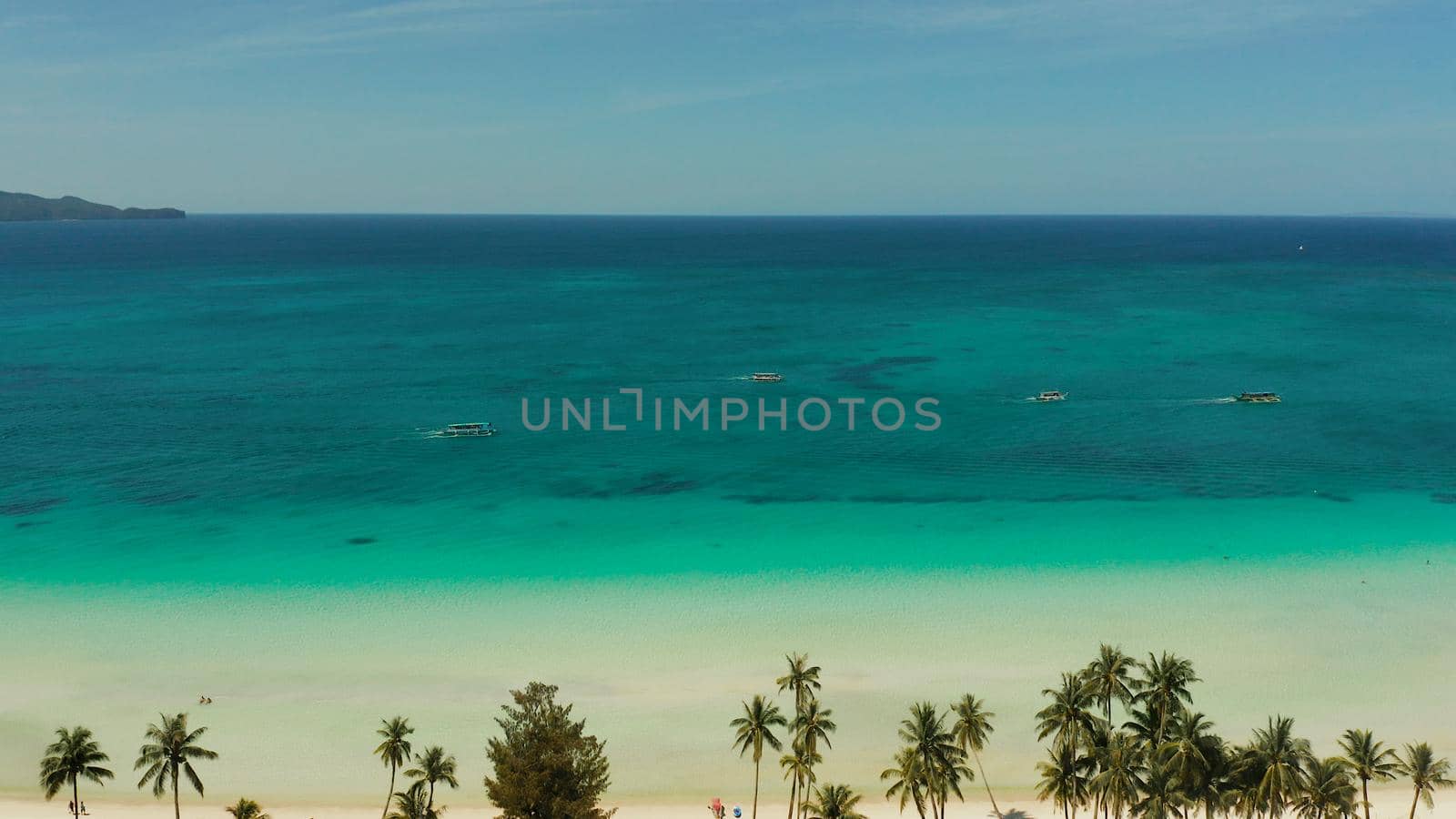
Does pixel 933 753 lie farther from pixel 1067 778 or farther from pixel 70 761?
pixel 70 761

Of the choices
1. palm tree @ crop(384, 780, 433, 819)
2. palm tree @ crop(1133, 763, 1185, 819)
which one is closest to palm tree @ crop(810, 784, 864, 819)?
palm tree @ crop(1133, 763, 1185, 819)

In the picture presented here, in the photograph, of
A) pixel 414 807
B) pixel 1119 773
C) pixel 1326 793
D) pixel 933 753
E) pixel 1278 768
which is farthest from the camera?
pixel 933 753

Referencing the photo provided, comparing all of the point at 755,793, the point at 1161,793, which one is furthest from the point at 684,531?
the point at 1161,793

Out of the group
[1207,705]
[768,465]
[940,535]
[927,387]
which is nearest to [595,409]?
[768,465]

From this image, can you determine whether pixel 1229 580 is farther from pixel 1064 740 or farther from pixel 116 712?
pixel 116 712

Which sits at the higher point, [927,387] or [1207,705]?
[927,387]

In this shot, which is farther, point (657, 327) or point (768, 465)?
point (657, 327)
